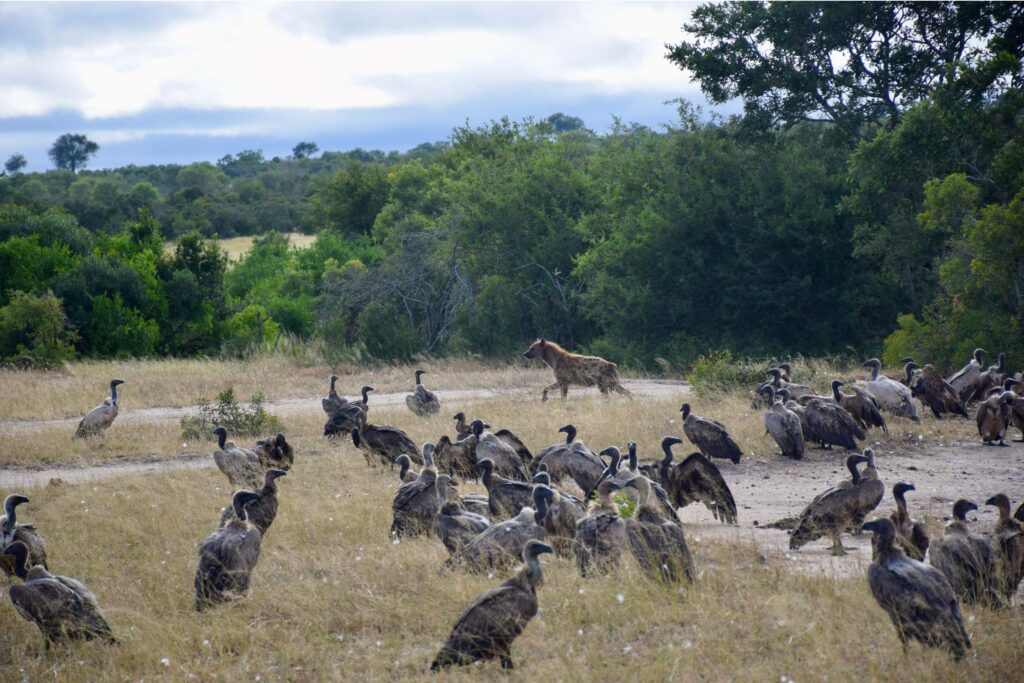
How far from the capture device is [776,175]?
26.9 m

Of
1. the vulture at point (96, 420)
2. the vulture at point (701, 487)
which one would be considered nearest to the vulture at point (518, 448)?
the vulture at point (701, 487)

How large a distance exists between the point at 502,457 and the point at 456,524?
2699mm

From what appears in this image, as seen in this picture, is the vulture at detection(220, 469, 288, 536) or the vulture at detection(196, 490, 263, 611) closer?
the vulture at detection(196, 490, 263, 611)

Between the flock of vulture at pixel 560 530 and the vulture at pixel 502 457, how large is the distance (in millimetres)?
13

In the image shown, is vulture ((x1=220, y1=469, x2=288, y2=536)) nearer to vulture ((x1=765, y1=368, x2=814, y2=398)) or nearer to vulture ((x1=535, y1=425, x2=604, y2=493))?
vulture ((x1=535, y1=425, x2=604, y2=493))

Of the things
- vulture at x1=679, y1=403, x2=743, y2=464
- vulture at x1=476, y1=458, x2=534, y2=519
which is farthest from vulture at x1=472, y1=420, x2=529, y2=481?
vulture at x1=679, y1=403, x2=743, y2=464

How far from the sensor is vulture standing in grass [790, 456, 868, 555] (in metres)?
7.99

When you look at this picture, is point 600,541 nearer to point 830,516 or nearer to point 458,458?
point 830,516

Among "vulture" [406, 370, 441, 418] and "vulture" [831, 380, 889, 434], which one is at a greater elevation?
"vulture" [831, 380, 889, 434]

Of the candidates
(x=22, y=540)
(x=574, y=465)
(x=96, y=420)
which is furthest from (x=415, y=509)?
(x=96, y=420)

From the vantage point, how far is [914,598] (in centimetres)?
563

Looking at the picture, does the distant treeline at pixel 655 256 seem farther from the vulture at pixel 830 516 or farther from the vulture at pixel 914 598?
the vulture at pixel 914 598

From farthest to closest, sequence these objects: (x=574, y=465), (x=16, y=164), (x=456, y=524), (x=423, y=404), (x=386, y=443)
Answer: (x=16, y=164) < (x=423, y=404) < (x=386, y=443) < (x=574, y=465) < (x=456, y=524)

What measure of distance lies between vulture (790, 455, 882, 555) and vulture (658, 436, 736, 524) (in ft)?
3.38
